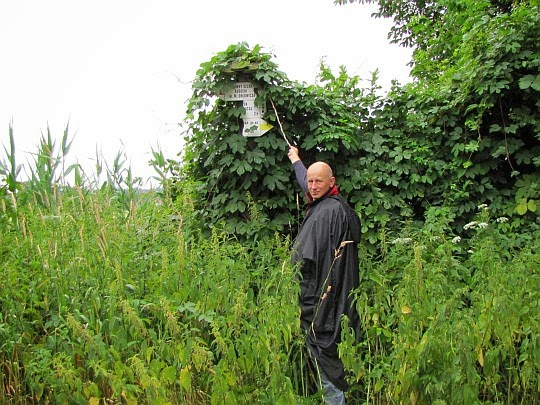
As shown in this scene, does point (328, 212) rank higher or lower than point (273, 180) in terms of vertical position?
lower

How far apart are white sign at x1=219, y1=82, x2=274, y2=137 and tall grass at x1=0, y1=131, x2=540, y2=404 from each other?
1.34 meters

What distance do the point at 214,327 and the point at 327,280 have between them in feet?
3.18

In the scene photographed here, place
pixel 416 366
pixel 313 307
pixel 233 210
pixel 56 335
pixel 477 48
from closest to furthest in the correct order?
pixel 416 366, pixel 56 335, pixel 313 307, pixel 233 210, pixel 477 48

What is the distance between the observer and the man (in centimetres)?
360

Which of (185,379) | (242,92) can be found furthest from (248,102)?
(185,379)

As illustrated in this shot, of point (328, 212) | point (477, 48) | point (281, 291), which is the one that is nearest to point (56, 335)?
point (281, 291)

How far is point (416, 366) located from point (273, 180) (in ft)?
7.99

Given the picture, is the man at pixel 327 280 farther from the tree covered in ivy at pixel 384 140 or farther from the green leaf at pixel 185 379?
the tree covered in ivy at pixel 384 140

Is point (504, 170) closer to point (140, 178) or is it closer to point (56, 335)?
point (140, 178)

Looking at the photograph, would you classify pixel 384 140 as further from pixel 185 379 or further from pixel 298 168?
pixel 185 379

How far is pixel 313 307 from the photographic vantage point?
3703 mm

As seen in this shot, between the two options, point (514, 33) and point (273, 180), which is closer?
point (273, 180)

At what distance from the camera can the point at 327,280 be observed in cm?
368

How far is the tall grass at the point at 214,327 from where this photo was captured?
2998 millimetres
